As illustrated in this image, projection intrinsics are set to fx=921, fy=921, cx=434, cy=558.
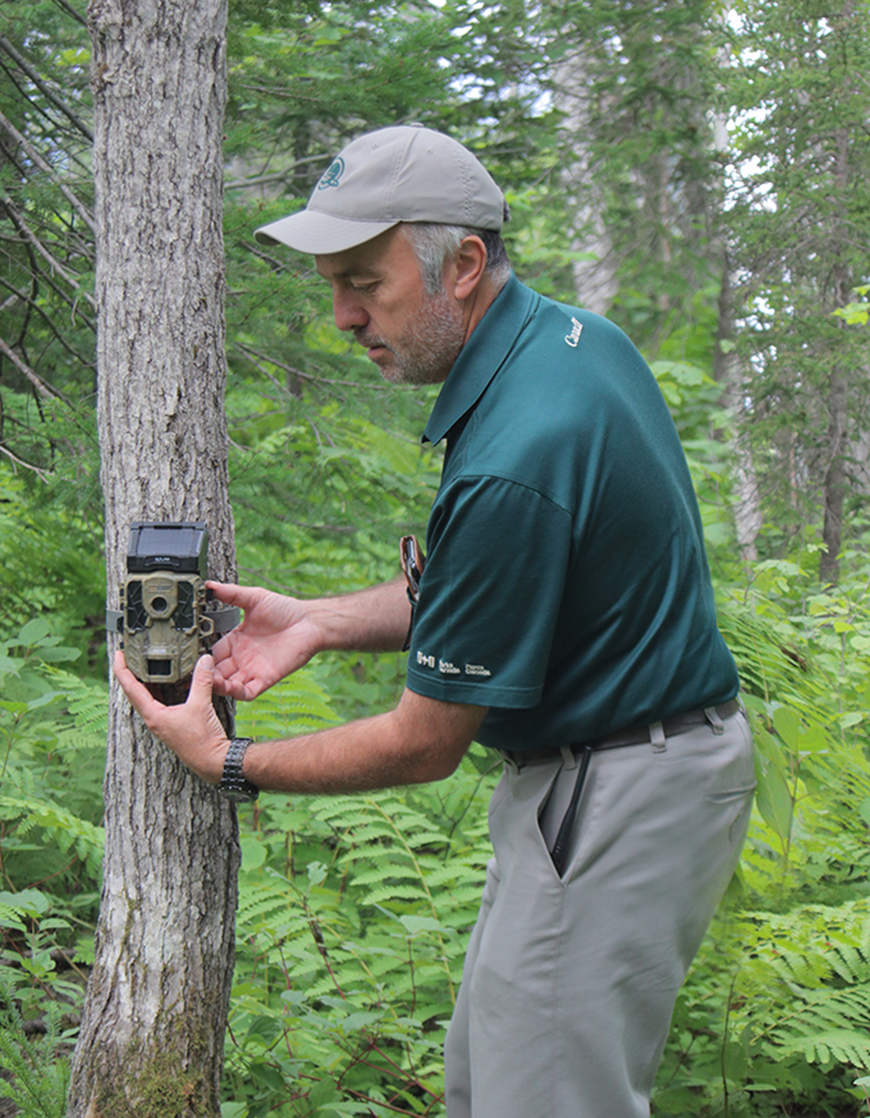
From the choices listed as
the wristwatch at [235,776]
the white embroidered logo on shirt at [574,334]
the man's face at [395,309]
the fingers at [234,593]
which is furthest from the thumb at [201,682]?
the white embroidered logo on shirt at [574,334]

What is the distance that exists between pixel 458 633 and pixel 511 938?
758 millimetres

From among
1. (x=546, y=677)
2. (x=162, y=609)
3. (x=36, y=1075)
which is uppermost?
(x=162, y=609)

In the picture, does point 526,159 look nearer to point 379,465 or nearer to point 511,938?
point 379,465

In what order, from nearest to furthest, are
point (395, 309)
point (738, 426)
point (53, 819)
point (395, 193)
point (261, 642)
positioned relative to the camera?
point (395, 193) → point (395, 309) → point (261, 642) → point (53, 819) → point (738, 426)

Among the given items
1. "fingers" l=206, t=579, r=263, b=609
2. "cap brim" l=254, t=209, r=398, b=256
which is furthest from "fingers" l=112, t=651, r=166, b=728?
"cap brim" l=254, t=209, r=398, b=256

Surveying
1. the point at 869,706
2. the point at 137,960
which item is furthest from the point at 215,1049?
the point at 869,706

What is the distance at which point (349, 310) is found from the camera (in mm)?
2176

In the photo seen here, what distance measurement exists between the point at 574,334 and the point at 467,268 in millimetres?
287

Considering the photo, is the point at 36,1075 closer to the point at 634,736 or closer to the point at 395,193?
the point at 634,736

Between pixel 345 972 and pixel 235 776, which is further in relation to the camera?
pixel 345 972

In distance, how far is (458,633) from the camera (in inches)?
72.8

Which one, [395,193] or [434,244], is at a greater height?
[395,193]

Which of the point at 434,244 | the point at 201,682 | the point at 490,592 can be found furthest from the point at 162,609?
the point at 434,244

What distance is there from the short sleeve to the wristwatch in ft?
1.69
